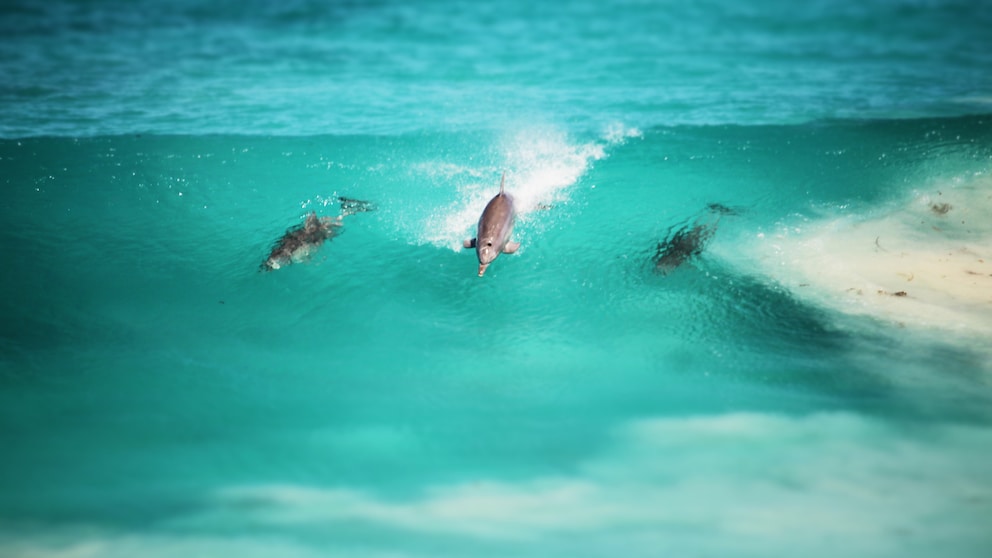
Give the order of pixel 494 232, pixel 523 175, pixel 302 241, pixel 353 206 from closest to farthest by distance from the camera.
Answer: pixel 494 232 → pixel 302 241 → pixel 353 206 → pixel 523 175

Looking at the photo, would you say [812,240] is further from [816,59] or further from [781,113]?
[816,59]

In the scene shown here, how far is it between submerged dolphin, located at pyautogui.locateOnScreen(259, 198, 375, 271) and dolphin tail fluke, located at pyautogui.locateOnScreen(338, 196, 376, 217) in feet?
0.51

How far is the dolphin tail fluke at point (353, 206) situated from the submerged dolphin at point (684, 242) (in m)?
3.25

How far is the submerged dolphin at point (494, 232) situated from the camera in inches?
246

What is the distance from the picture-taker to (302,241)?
7371mm

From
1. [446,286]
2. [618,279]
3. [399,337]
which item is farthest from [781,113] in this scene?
[399,337]

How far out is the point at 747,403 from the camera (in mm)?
5613

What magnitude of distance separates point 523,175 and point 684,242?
249 centimetres

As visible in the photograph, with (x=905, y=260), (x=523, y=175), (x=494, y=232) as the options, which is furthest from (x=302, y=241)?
(x=905, y=260)

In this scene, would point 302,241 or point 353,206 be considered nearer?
point 302,241

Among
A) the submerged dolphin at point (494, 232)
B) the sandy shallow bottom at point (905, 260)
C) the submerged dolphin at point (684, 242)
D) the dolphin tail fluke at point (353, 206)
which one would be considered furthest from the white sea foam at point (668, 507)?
the dolphin tail fluke at point (353, 206)

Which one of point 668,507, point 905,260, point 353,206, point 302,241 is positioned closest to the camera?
point 668,507

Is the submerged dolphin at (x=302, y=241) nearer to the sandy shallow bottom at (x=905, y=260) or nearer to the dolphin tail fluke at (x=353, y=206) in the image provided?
the dolphin tail fluke at (x=353, y=206)

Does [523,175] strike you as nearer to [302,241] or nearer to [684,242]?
[684,242]
